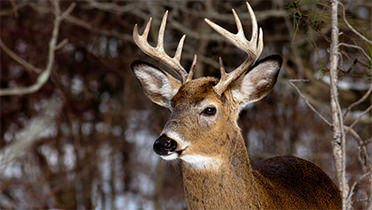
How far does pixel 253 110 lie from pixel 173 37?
4.83ft

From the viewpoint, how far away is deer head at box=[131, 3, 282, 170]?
13.4ft

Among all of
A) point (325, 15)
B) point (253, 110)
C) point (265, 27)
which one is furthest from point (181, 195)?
point (325, 15)

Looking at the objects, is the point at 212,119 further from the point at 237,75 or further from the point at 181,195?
the point at 181,195

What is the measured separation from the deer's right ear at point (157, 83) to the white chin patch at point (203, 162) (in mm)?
620

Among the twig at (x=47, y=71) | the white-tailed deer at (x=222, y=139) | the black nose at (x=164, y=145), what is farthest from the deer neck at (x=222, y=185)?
the twig at (x=47, y=71)

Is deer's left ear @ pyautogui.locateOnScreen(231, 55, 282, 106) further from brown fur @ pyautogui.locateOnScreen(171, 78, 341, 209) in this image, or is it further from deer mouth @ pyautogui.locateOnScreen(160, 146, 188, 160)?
deer mouth @ pyautogui.locateOnScreen(160, 146, 188, 160)

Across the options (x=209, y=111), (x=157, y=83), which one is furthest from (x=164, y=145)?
(x=157, y=83)

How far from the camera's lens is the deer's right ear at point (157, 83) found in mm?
4746

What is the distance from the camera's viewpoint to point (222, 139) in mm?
4250

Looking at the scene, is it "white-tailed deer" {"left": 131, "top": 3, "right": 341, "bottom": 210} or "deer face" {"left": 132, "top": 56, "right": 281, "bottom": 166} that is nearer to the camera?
"deer face" {"left": 132, "top": 56, "right": 281, "bottom": 166}

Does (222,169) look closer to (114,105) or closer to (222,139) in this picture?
(222,139)

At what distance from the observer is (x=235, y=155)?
4266 millimetres

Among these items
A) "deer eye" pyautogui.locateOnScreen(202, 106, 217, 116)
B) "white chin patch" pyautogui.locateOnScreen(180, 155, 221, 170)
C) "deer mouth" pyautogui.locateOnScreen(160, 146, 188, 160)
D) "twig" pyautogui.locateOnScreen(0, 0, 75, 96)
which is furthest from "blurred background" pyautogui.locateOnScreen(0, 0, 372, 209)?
"deer mouth" pyautogui.locateOnScreen(160, 146, 188, 160)

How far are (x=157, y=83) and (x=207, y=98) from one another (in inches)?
24.9
